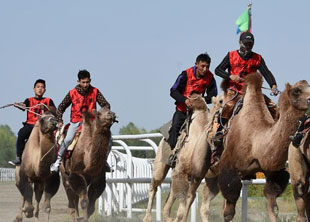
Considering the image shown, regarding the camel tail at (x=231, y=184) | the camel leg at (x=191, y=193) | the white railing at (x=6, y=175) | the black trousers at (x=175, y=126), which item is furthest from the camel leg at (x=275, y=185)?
the white railing at (x=6, y=175)

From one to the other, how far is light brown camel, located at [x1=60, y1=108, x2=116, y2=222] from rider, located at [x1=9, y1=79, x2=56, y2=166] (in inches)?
89.3

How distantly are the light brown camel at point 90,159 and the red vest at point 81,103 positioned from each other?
25.7 inches

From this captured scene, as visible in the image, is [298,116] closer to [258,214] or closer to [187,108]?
[187,108]

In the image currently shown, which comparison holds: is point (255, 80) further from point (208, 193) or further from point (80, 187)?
point (80, 187)

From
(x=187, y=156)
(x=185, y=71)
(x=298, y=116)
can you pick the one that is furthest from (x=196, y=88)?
(x=298, y=116)

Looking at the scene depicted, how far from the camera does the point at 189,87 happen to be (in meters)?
13.5

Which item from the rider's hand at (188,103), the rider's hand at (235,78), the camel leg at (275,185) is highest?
the rider's hand at (235,78)

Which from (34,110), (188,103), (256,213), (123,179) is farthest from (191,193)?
(34,110)

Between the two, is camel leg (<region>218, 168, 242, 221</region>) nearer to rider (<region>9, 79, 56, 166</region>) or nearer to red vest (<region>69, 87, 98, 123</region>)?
red vest (<region>69, 87, 98, 123</region>)

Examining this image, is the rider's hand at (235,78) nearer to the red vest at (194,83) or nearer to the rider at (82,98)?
the red vest at (194,83)

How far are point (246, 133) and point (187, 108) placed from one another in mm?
2711

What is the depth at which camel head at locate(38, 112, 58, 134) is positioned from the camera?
14.8 meters

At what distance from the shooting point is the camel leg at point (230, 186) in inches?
427

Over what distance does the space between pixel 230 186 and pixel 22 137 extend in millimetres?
6289
